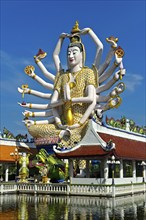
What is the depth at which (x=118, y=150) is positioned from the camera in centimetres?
Answer: 2803

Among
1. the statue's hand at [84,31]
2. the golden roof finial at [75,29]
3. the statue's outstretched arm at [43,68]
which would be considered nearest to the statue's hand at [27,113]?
the statue's outstretched arm at [43,68]

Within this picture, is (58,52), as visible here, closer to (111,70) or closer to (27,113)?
(111,70)

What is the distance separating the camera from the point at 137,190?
27844mm

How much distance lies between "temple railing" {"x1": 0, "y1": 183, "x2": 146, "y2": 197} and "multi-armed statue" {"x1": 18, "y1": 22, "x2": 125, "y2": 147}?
26.3 feet

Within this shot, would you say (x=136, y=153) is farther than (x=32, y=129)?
No

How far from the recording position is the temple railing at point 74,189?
78.1 ft

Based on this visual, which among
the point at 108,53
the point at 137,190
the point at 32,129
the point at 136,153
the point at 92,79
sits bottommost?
the point at 137,190

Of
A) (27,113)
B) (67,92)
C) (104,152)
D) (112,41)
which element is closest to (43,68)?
(27,113)

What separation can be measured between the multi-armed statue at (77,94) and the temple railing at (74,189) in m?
8.00

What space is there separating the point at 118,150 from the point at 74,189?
208 inches

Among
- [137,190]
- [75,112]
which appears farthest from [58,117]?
[137,190]

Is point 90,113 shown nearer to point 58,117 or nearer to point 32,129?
point 58,117

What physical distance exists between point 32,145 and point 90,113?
1047cm

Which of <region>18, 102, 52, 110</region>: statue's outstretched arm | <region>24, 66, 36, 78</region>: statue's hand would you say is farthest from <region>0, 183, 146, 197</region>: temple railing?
<region>24, 66, 36, 78</region>: statue's hand
